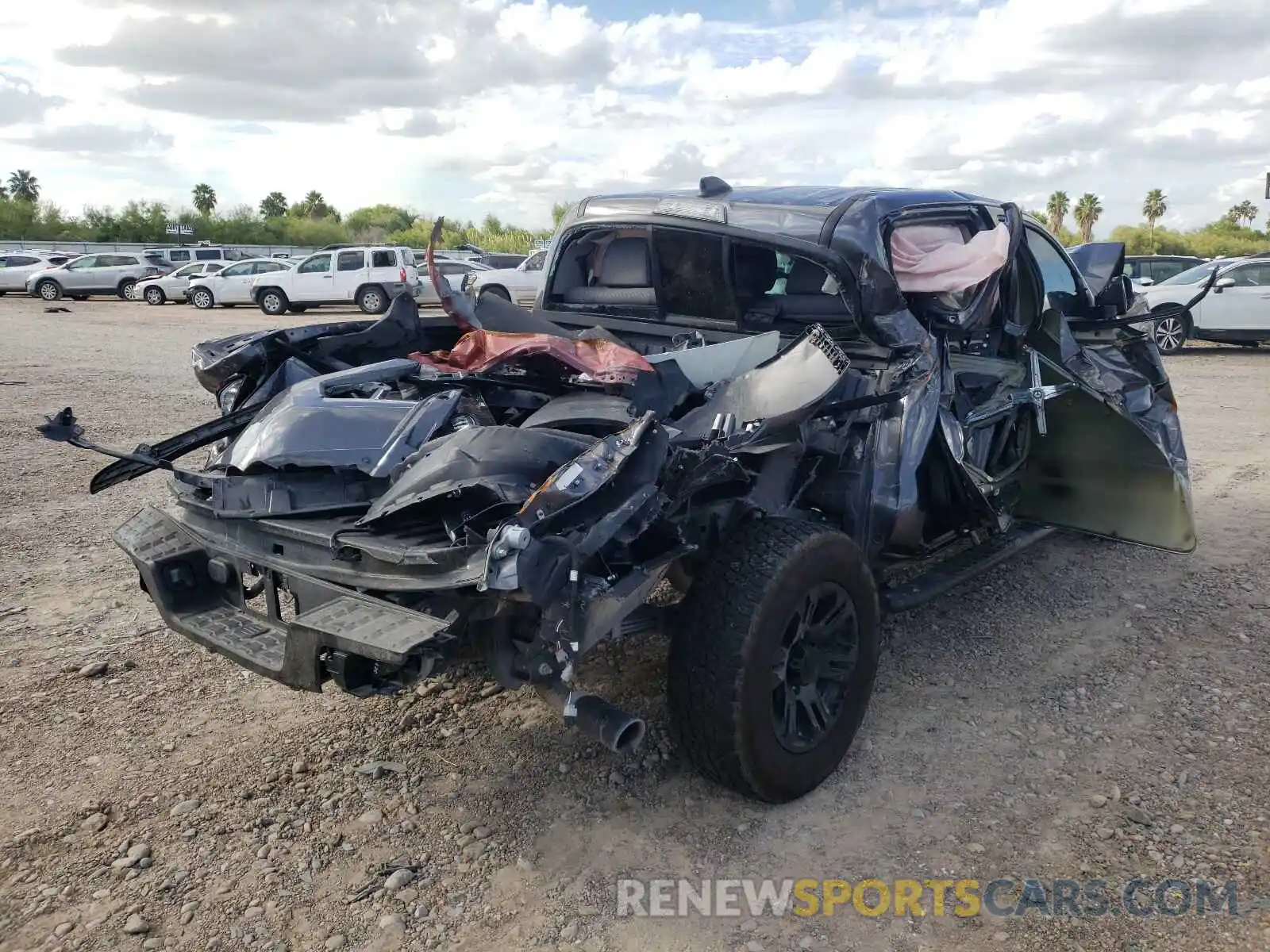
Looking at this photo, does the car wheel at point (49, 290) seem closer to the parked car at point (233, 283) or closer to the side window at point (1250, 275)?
the parked car at point (233, 283)

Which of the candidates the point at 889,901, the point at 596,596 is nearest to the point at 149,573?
the point at 596,596

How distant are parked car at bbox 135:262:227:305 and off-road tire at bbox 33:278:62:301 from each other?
215 centimetres

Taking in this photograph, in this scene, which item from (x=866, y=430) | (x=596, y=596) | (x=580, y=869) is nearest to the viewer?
(x=596, y=596)

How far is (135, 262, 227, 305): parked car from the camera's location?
28094 millimetres

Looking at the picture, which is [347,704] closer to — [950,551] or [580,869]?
[580,869]

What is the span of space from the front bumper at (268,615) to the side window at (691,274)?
2193 mm

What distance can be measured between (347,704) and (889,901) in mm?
2138

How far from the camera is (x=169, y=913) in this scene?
268 centimetres

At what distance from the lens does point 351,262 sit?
23797 millimetres

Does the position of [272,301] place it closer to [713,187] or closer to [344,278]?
[344,278]

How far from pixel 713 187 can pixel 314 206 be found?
82.0 metres

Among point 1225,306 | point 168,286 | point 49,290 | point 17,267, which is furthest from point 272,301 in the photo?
point 1225,306

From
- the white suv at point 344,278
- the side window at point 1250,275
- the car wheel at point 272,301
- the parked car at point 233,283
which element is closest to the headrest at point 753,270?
the side window at point 1250,275

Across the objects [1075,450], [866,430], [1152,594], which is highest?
[866,430]
